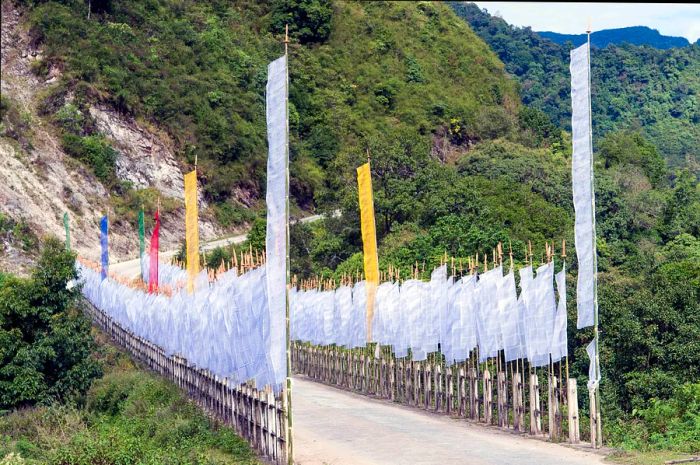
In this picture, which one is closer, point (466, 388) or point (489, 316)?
point (489, 316)

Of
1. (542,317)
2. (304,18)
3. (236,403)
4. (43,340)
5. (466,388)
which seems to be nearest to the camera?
(542,317)

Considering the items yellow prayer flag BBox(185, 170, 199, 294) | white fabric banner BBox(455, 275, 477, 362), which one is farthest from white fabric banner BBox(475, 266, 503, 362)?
yellow prayer flag BBox(185, 170, 199, 294)

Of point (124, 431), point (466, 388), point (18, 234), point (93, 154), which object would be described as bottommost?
point (124, 431)

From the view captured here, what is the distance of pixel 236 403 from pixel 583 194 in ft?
23.1

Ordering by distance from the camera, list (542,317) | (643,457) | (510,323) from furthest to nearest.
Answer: (510,323)
(542,317)
(643,457)

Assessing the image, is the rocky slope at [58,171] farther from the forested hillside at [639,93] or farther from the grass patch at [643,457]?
the grass patch at [643,457]

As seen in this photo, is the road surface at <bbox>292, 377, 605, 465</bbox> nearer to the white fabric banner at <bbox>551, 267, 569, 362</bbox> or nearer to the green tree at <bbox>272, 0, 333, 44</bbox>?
the white fabric banner at <bbox>551, 267, 569, 362</bbox>

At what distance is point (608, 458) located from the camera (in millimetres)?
15367

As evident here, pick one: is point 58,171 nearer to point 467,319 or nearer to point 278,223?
point 467,319

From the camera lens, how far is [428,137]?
76312 millimetres

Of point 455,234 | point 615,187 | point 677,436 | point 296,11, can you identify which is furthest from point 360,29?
point 677,436

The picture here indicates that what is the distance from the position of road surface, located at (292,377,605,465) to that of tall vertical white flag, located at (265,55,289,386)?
6.89ft

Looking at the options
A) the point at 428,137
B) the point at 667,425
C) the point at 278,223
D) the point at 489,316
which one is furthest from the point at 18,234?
the point at 667,425

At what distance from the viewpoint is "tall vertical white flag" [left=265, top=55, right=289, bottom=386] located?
49.3 ft
